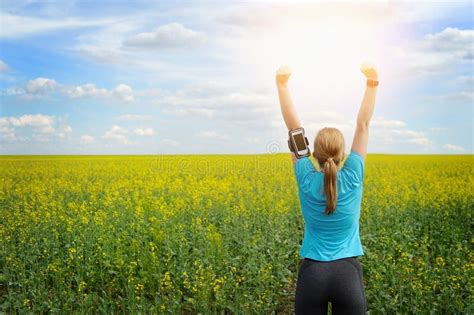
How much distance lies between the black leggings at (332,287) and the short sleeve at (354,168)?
0.54 meters

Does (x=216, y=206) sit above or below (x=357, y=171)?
below

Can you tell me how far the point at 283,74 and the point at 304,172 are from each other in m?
0.84

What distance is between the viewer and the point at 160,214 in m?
9.92

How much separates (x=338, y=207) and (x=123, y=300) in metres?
4.32

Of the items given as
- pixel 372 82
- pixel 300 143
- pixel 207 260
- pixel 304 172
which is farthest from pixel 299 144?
pixel 207 260

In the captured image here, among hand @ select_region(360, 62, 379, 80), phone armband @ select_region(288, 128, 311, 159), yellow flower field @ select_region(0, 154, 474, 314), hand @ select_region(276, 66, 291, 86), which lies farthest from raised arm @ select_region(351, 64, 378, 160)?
yellow flower field @ select_region(0, 154, 474, 314)

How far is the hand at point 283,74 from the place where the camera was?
385cm

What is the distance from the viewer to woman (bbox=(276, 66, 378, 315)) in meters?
3.31

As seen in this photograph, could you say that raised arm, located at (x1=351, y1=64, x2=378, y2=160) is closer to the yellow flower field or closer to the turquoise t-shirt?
the turquoise t-shirt

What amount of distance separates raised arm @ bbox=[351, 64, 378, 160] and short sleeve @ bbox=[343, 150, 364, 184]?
13cm

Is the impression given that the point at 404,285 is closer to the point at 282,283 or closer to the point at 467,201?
the point at 282,283

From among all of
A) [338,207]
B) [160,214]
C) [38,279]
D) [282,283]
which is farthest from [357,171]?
[160,214]

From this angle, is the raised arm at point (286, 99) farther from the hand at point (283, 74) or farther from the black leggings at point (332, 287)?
the black leggings at point (332, 287)

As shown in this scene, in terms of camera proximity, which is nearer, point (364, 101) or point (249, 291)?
point (364, 101)
